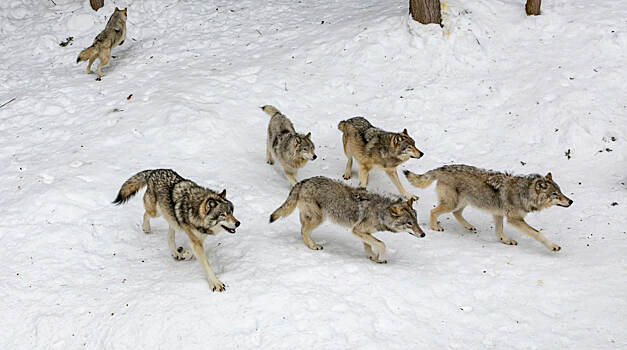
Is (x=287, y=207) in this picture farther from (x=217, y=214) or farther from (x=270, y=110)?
(x=270, y=110)

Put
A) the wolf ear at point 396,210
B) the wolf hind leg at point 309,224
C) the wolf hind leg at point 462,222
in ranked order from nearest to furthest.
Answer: the wolf ear at point 396,210
the wolf hind leg at point 309,224
the wolf hind leg at point 462,222

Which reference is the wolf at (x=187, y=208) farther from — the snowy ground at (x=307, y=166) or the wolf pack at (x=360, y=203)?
the snowy ground at (x=307, y=166)

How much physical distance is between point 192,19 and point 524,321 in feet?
48.7

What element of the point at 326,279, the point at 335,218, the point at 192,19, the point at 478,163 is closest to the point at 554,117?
the point at 478,163

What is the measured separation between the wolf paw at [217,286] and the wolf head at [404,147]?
4782mm

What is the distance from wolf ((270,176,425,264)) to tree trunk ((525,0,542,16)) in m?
8.81

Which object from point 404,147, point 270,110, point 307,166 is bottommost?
point 307,166

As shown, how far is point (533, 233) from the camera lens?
884 centimetres

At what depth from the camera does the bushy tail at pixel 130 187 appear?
335 inches

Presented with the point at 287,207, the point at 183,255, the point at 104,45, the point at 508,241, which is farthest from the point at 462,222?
the point at 104,45

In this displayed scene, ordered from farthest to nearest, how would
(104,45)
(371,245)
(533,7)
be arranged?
(104,45)
(533,7)
(371,245)

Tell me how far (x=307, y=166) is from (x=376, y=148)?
6.57 feet

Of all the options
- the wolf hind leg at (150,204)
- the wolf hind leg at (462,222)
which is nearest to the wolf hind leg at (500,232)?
the wolf hind leg at (462,222)

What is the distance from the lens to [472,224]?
1015 centimetres
